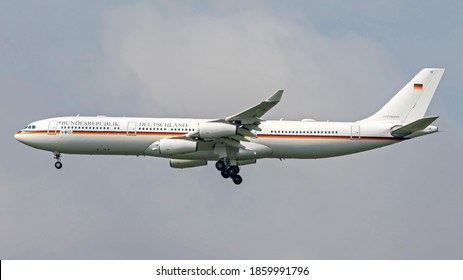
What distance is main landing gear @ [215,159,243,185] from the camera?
3098 inches

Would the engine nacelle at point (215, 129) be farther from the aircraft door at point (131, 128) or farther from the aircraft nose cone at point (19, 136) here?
the aircraft nose cone at point (19, 136)

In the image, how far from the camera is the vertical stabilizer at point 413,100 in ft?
268

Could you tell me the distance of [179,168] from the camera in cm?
8256

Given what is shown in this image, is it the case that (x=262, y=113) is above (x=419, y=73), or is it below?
below

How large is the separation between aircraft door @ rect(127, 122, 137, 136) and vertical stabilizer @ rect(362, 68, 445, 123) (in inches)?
672

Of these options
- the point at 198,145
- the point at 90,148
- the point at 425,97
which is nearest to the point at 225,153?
the point at 198,145

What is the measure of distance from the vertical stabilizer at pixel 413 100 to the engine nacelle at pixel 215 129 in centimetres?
1162

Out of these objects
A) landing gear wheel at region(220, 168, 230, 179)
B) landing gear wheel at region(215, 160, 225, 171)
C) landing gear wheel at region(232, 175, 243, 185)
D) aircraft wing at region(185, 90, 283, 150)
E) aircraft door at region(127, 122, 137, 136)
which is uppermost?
aircraft door at region(127, 122, 137, 136)

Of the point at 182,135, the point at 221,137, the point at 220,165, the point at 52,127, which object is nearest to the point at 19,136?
the point at 52,127

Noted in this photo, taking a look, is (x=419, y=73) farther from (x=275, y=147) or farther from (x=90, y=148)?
(x=90, y=148)

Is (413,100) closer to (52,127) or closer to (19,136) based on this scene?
(52,127)

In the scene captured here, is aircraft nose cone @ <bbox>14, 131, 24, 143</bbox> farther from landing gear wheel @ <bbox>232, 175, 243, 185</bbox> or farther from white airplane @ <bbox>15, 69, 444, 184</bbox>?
landing gear wheel @ <bbox>232, 175, 243, 185</bbox>

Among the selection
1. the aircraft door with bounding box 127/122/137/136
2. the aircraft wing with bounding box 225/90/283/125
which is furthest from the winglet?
the aircraft door with bounding box 127/122/137/136

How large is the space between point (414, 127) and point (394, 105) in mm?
4299
